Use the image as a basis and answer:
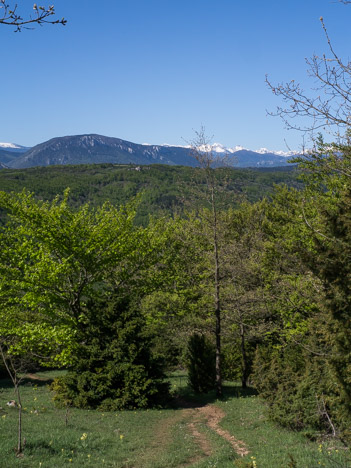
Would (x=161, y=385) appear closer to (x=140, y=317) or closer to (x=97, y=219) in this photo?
(x=140, y=317)

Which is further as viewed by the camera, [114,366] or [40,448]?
[114,366]

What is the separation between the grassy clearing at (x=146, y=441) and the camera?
887 centimetres

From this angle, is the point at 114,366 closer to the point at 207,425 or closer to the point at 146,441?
the point at 207,425

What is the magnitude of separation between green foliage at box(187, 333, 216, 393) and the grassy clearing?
3.90 meters

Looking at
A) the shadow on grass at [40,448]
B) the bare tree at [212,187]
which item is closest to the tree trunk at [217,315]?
the bare tree at [212,187]

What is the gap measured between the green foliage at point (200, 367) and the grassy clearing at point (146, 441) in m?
3.90

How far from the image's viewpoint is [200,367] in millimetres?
21125

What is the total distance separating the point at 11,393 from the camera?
62.9 ft

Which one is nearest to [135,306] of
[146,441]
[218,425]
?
[218,425]

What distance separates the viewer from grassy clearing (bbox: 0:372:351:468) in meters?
8.87

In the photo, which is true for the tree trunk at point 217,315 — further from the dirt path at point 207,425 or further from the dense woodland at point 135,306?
the dirt path at point 207,425

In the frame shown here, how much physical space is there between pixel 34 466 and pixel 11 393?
1253cm

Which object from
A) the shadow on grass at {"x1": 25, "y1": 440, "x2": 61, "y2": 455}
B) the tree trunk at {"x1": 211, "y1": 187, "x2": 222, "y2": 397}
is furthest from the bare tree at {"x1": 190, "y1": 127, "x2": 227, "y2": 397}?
the shadow on grass at {"x1": 25, "y1": 440, "x2": 61, "y2": 455}

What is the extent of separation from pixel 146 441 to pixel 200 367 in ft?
32.4
